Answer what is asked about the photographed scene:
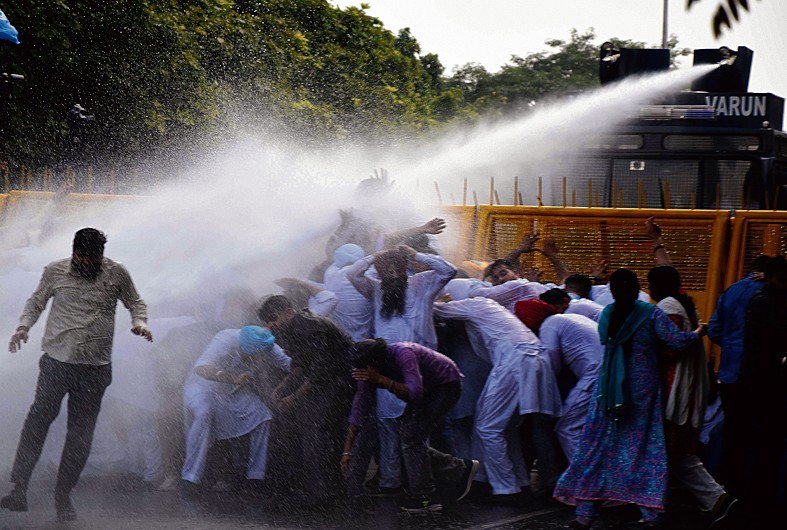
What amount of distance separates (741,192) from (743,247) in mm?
1735

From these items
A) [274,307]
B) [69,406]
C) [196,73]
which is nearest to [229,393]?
[274,307]

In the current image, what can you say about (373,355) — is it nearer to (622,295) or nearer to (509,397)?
(509,397)

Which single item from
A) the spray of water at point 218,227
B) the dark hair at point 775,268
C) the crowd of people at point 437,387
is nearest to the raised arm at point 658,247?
the crowd of people at point 437,387

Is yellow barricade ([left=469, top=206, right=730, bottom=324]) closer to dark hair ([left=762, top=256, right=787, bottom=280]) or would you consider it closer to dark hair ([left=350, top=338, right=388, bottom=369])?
dark hair ([left=762, top=256, right=787, bottom=280])

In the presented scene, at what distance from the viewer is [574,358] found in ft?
28.9

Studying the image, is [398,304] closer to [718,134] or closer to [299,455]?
[299,455]

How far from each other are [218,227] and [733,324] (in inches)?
187

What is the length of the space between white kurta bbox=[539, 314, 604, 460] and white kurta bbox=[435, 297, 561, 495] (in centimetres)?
9

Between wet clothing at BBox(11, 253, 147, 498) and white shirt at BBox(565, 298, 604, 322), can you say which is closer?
wet clothing at BBox(11, 253, 147, 498)

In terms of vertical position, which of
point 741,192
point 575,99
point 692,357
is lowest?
point 692,357

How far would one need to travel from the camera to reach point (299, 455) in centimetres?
865

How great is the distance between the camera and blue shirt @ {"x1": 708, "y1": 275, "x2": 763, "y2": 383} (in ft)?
25.3

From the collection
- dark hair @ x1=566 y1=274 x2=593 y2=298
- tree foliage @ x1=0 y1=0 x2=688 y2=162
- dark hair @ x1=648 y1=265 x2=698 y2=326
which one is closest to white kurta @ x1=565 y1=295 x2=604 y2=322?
dark hair @ x1=566 y1=274 x2=593 y2=298

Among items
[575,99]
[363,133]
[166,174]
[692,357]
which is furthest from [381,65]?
[692,357]
